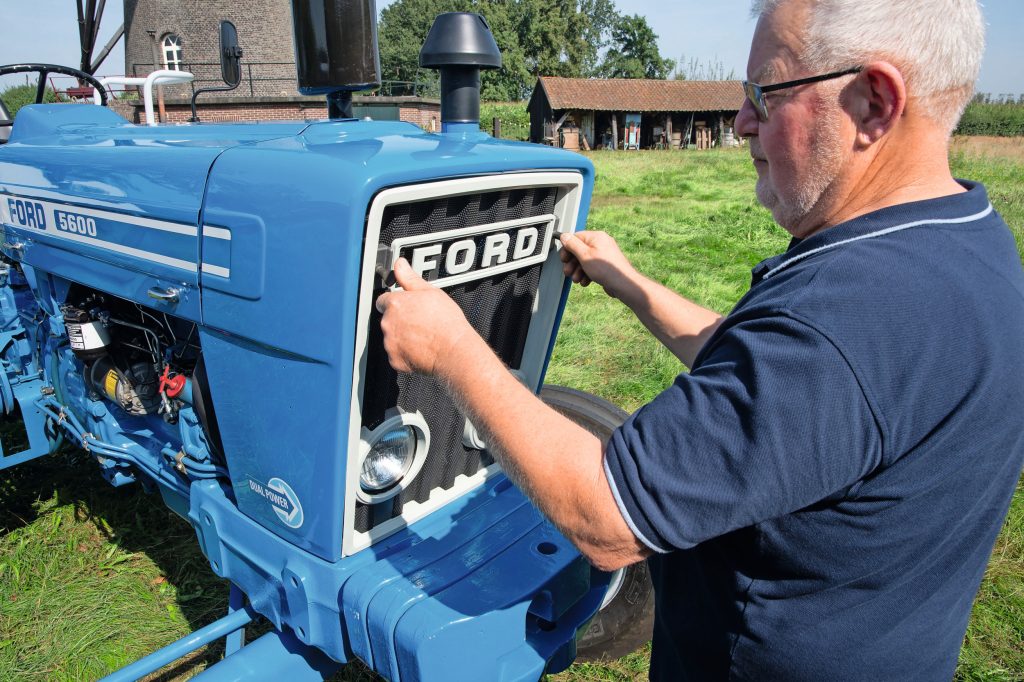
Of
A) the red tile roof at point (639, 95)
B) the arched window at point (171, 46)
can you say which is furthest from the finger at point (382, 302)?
the red tile roof at point (639, 95)

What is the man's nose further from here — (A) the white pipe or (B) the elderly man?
(A) the white pipe

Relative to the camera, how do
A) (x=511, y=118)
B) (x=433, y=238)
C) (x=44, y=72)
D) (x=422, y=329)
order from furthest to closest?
(x=511, y=118) → (x=44, y=72) → (x=433, y=238) → (x=422, y=329)

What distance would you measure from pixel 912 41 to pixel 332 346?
1.09 metres

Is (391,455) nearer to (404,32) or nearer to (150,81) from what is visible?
(150,81)

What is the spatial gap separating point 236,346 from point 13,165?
1378 mm

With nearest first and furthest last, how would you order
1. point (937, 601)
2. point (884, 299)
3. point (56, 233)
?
point (884, 299)
point (937, 601)
point (56, 233)

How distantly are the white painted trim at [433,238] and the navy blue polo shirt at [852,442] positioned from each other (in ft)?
2.01

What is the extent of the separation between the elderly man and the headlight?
402 millimetres

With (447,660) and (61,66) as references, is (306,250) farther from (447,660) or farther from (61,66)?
(61,66)

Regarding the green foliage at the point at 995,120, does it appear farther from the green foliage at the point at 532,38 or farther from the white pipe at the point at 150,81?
the white pipe at the point at 150,81

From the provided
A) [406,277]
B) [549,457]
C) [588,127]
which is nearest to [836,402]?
[549,457]

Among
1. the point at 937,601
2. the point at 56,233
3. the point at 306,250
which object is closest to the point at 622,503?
the point at 937,601

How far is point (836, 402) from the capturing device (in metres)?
0.92

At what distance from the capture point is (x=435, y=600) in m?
1.47
